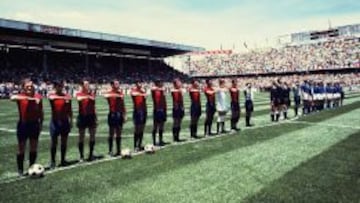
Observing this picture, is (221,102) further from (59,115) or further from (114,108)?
(59,115)

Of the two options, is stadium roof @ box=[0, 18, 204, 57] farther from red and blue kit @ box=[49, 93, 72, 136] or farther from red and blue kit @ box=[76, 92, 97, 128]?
red and blue kit @ box=[49, 93, 72, 136]

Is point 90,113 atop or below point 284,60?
below

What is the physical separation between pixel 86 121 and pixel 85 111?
0.26 metres

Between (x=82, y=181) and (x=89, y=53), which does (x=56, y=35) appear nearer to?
(x=89, y=53)

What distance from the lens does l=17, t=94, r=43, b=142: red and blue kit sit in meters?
10.4

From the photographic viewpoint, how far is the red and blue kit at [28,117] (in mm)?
10375

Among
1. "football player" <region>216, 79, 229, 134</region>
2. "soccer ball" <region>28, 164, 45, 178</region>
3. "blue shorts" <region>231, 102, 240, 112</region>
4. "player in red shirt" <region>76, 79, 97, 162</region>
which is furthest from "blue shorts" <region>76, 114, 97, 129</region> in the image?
"blue shorts" <region>231, 102, 240, 112</region>

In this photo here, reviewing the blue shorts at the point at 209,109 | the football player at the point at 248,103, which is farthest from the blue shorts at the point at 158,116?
the football player at the point at 248,103

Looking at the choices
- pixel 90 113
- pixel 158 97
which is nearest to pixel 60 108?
pixel 90 113

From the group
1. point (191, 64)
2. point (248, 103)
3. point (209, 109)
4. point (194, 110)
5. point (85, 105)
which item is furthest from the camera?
point (191, 64)

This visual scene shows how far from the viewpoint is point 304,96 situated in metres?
27.0

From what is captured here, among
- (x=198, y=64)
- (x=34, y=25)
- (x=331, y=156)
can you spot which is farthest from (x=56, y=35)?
(x=331, y=156)

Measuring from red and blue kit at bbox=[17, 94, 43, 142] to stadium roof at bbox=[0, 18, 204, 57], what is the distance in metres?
42.0

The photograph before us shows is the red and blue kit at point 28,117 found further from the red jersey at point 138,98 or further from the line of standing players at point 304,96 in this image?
the line of standing players at point 304,96
